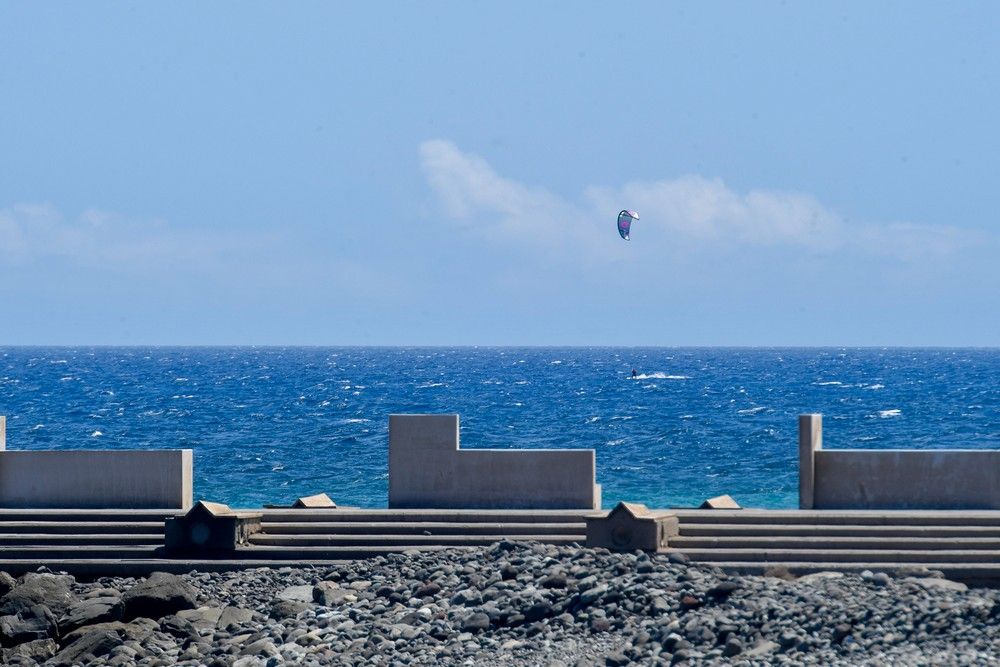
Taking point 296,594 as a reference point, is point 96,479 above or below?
above

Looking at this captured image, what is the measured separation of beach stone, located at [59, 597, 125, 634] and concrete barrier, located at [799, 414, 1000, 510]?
27.0 ft

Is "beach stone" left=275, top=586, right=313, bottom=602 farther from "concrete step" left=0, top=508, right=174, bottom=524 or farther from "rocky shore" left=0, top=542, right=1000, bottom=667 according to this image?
"concrete step" left=0, top=508, right=174, bottom=524

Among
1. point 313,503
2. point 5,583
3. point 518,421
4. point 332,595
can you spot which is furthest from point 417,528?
point 518,421

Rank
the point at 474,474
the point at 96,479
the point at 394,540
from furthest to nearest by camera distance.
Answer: the point at 96,479, the point at 474,474, the point at 394,540

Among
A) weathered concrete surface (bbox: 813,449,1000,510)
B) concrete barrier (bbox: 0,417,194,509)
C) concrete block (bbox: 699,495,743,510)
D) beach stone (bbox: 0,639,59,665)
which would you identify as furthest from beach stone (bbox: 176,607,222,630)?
weathered concrete surface (bbox: 813,449,1000,510)

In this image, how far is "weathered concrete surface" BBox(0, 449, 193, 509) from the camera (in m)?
20.3

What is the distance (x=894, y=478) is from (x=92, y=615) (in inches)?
381

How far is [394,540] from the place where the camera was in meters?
18.6

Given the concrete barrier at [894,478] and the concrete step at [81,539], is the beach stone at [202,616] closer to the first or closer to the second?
the concrete step at [81,539]

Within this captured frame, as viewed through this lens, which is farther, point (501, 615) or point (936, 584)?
point (936, 584)

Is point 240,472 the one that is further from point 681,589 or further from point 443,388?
point 443,388

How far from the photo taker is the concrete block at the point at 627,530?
17.5 meters

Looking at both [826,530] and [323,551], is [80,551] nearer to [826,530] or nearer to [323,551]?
[323,551]

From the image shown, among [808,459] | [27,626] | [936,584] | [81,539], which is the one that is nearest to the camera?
[936,584]
